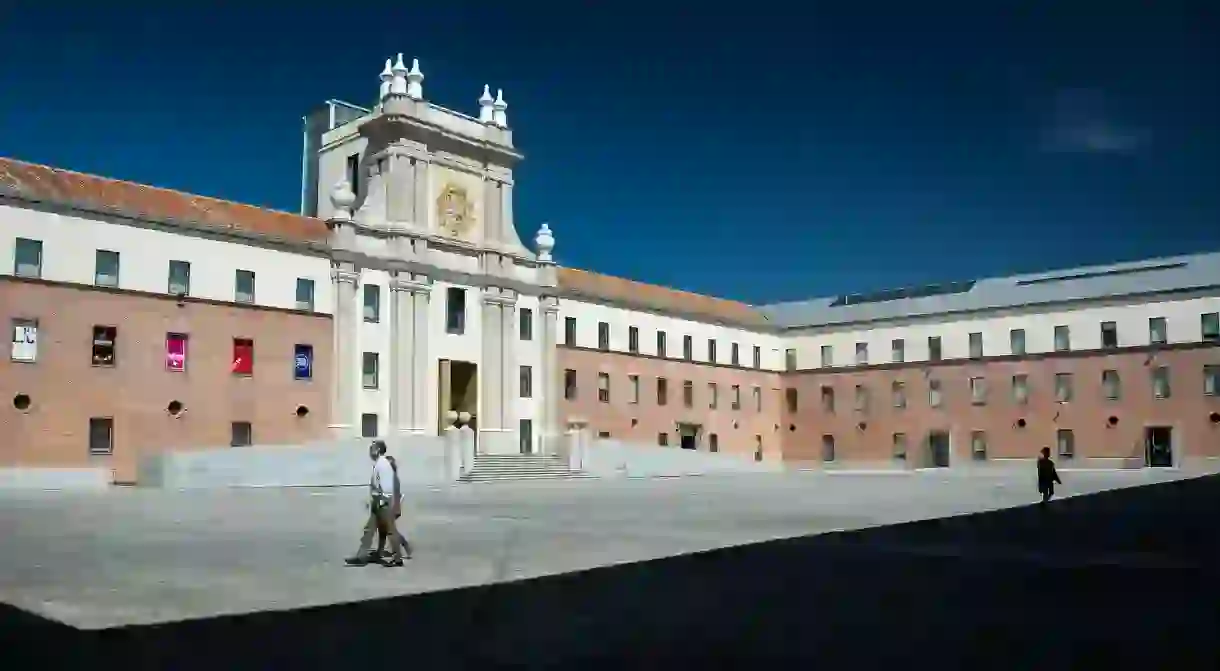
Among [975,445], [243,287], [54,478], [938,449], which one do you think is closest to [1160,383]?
[975,445]

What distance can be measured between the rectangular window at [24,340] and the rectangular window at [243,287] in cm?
727

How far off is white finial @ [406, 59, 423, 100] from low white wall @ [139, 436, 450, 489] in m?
16.1

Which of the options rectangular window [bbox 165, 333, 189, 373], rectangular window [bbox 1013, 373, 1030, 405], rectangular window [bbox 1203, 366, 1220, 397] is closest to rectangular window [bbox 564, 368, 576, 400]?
rectangular window [bbox 165, 333, 189, 373]

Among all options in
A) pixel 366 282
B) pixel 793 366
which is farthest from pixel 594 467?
pixel 793 366

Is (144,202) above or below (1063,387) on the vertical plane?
above

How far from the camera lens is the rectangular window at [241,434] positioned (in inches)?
1549

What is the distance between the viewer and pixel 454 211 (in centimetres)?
4850

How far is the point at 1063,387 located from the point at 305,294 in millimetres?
42674

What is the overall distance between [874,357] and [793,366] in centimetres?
548

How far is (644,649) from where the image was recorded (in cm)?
769

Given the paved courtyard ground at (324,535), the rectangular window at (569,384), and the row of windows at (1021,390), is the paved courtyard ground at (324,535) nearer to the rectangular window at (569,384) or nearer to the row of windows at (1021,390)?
the rectangular window at (569,384)

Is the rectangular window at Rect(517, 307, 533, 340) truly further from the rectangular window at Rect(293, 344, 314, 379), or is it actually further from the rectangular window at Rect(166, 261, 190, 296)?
the rectangular window at Rect(166, 261, 190, 296)

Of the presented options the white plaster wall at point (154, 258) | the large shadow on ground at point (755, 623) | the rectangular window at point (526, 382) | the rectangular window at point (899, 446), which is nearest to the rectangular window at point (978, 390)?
the rectangular window at point (899, 446)

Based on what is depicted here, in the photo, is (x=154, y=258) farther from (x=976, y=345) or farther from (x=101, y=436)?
(x=976, y=345)
